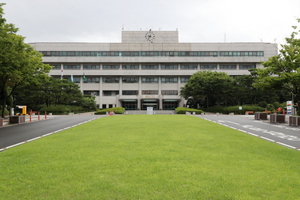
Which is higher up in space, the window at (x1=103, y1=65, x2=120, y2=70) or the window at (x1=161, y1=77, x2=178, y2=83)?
the window at (x1=103, y1=65, x2=120, y2=70)

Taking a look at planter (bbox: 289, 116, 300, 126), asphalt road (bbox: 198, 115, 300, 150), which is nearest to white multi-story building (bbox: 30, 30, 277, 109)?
planter (bbox: 289, 116, 300, 126)

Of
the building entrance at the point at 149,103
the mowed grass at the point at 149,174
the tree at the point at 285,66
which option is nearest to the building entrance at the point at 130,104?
the building entrance at the point at 149,103

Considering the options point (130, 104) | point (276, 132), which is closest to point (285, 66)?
point (276, 132)

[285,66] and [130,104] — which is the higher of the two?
[285,66]

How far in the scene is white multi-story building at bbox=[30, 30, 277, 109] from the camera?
78625mm

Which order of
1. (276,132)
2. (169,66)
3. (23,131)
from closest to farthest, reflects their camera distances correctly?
(276,132)
(23,131)
(169,66)

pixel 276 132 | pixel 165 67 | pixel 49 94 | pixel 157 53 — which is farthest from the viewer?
pixel 165 67

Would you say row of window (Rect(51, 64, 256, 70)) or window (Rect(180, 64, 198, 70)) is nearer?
row of window (Rect(51, 64, 256, 70))

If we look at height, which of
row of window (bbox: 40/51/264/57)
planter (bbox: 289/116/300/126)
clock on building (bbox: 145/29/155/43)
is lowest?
planter (bbox: 289/116/300/126)

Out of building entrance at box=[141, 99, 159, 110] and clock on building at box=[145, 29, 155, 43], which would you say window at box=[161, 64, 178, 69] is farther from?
building entrance at box=[141, 99, 159, 110]

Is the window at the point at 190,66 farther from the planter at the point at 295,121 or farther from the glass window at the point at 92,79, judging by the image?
the planter at the point at 295,121

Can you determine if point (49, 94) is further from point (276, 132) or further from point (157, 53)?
point (276, 132)

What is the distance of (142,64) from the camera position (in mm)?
80812

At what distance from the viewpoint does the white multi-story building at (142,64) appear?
78625 millimetres
